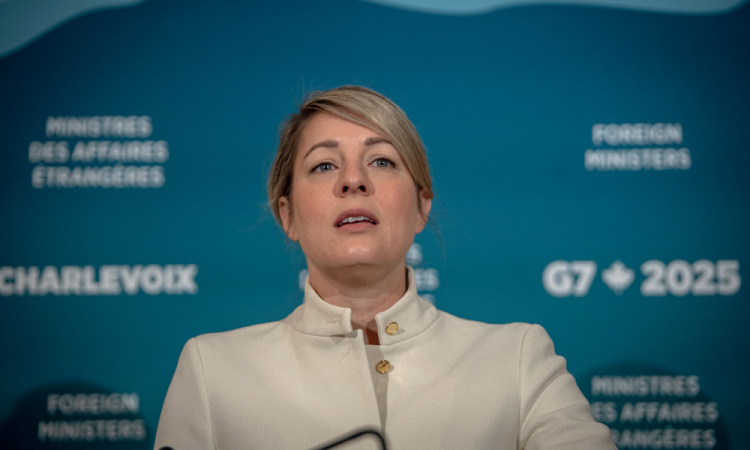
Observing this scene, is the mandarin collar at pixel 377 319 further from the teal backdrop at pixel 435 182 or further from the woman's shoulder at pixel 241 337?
the teal backdrop at pixel 435 182

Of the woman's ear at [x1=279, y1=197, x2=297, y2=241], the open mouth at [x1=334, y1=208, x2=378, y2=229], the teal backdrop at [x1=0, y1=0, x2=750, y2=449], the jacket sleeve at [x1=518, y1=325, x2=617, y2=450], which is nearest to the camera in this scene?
the jacket sleeve at [x1=518, y1=325, x2=617, y2=450]

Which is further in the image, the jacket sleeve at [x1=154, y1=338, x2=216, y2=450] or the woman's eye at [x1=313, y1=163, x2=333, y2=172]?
the woman's eye at [x1=313, y1=163, x2=333, y2=172]

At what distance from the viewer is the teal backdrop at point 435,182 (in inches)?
67.9

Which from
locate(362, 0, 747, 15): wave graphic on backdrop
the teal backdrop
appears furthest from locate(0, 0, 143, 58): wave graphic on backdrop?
locate(362, 0, 747, 15): wave graphic on backdrop

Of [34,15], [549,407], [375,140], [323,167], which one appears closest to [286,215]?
[323,167]

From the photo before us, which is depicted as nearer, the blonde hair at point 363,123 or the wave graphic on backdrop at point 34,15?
the blonde hair at point 363,123

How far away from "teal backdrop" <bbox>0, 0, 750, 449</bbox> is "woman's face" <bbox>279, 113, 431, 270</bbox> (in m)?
0.73

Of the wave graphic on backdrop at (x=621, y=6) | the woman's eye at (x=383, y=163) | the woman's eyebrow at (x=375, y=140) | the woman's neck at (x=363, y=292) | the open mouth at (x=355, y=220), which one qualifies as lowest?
the woman's neck at (x=363, y=292)

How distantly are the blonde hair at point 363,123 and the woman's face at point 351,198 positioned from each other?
2cm

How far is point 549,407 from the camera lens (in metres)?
0.97

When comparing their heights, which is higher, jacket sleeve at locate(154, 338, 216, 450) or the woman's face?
the woman's face

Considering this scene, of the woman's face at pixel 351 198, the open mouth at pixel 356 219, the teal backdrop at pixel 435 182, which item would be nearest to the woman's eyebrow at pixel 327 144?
the woman's face at pixel 351 198

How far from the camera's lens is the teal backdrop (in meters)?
1.72

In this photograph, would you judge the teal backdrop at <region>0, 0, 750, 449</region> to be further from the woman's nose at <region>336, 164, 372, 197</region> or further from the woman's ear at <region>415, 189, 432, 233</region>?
the woman's nose at <region>336, 164, 372, 197</region>
